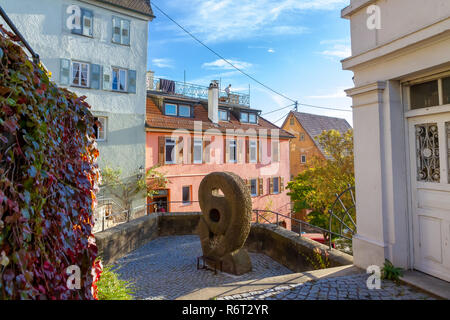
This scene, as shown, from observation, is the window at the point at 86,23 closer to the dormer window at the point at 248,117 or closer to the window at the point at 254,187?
the dormer window at the point at 248,117

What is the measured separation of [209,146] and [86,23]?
10093 millimetres

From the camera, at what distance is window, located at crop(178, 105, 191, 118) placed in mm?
20850

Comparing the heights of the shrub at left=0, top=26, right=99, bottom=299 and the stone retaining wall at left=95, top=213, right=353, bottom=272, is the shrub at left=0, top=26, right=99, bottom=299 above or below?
above

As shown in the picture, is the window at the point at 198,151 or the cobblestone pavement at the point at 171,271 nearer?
the cobblestone pavement at the point at 171,271

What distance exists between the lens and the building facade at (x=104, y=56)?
13984 millimetres

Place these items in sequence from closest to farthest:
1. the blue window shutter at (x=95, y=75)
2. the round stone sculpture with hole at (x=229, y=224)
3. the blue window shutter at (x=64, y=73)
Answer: the round stone sculpture with hole at (x=229, y=224), the blue window shutter at (x=64, y=73), the blue window shutter at (x=95, y=75)

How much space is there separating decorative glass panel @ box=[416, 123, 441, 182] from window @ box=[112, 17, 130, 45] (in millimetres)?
15920

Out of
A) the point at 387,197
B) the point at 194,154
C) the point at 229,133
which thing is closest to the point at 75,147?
the point at 387,197

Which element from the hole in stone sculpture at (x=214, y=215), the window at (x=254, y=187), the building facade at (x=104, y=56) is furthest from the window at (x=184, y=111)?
the hole in stone sculpture at (x=214, y=215)

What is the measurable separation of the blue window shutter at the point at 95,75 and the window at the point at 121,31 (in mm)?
1904

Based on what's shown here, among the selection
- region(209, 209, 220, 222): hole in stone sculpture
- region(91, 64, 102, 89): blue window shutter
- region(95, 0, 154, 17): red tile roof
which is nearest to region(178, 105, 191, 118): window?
region(95, 0, 154, 17): red tile roof

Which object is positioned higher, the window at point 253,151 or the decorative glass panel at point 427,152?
the window at point 253,151

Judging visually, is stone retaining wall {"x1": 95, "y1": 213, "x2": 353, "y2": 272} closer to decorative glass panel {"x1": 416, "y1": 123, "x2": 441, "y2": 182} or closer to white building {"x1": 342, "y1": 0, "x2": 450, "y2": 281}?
white building {"x1": 342, "y1": 0, "x2": 450, "y2": 281}

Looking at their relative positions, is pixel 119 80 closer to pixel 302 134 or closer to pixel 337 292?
pixel 337 292
